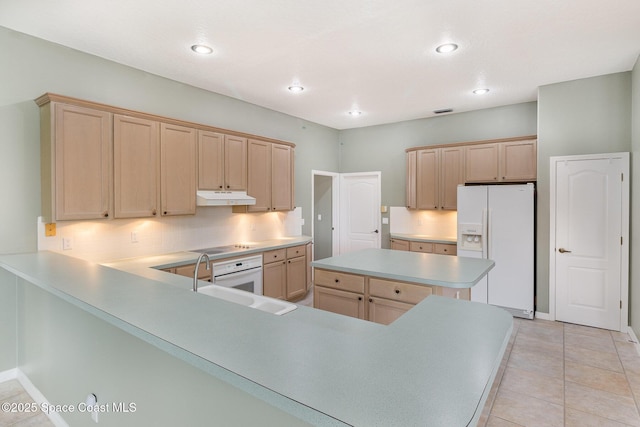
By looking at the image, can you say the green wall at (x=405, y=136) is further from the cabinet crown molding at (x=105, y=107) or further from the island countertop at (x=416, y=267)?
the cabinet crown molding at (x=105, y=107)

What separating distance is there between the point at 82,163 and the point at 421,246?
4294 millimetres

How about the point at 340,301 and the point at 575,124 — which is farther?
the point at 575,124

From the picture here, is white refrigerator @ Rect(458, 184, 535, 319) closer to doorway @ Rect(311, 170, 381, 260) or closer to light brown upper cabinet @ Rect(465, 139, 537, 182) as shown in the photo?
light brown upper cabinet @ Rect(465, 139, 537, 182)

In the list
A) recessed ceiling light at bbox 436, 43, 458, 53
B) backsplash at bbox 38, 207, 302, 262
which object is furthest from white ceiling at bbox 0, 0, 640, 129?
backsplash at bbox 38, 207, 302, 262

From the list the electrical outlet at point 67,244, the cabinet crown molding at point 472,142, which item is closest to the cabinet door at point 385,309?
the electrical outlet at point 67,244

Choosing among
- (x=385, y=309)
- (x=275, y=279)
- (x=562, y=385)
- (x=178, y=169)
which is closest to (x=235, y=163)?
(x=178, y=169)

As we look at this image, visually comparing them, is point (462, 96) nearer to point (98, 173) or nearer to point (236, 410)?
point (98, 173)

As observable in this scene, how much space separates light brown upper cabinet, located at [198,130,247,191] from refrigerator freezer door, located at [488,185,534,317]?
10.6ft

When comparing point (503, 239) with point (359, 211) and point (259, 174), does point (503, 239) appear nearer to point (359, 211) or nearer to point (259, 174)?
point (359, 211)

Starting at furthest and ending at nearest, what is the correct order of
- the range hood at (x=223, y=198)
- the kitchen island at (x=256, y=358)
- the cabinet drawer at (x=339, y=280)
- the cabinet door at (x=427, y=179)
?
the cabinet door at (x=427, y=179)
the range hood at (x=223, y=198)
the cabinet drawer at (x=339, y=280)
the kitchen island at (x=256, y=358)

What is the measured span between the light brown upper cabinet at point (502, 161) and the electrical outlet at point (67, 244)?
4892 mm

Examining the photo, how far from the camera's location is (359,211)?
256 inches

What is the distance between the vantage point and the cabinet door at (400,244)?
5398 millimetres

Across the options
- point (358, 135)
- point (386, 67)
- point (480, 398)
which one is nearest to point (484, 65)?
point (386, 67)
